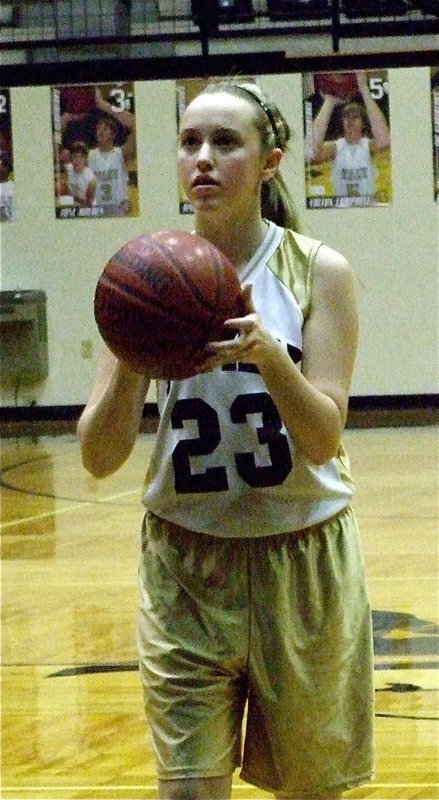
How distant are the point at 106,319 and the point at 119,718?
7.68 ft

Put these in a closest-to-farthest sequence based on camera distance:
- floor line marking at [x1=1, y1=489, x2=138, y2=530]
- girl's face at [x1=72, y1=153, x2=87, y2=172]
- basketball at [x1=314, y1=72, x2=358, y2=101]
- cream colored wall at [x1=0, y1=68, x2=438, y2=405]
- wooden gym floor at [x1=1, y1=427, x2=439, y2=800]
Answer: wooden gym floor at [x1=1, y1=427, x2=439, y2=800] → floor line marking at [x1=1, y1=489, x2=138, y2=530] → cream colored wall at [x1=0, y1=68, x2=438, y2=405] → basketball at [x1=314, y1=72, x2=358, y2=101] → girl's face at [x1=72, y1=153, x2=87, y2=172]

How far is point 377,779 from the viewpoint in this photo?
3748 millimetres

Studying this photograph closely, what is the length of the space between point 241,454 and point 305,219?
10172mm

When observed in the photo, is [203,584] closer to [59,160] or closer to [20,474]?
[20,474]

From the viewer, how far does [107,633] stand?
541 cm

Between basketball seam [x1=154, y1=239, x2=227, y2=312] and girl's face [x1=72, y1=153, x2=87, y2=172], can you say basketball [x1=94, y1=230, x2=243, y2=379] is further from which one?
girl's face [x1=72, y1=153, x2=87, y2=172]

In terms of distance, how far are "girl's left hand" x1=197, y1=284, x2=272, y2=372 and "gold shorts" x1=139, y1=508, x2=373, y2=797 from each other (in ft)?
1.18

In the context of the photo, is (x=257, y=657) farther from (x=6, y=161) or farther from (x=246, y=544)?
(x=6, y=161)

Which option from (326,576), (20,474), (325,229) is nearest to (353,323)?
(326,576)

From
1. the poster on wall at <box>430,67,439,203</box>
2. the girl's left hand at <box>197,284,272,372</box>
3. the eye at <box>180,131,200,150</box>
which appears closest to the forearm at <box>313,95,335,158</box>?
the poster on wall at <box>430,67,439,203</box>

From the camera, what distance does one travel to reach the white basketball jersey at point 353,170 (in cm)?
1260

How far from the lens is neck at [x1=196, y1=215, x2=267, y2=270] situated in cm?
241

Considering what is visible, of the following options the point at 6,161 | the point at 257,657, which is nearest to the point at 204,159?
the point at 257,657

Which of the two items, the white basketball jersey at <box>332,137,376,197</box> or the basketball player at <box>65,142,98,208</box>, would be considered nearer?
the white basketball jersey at <box>332,137,376,197</box>
